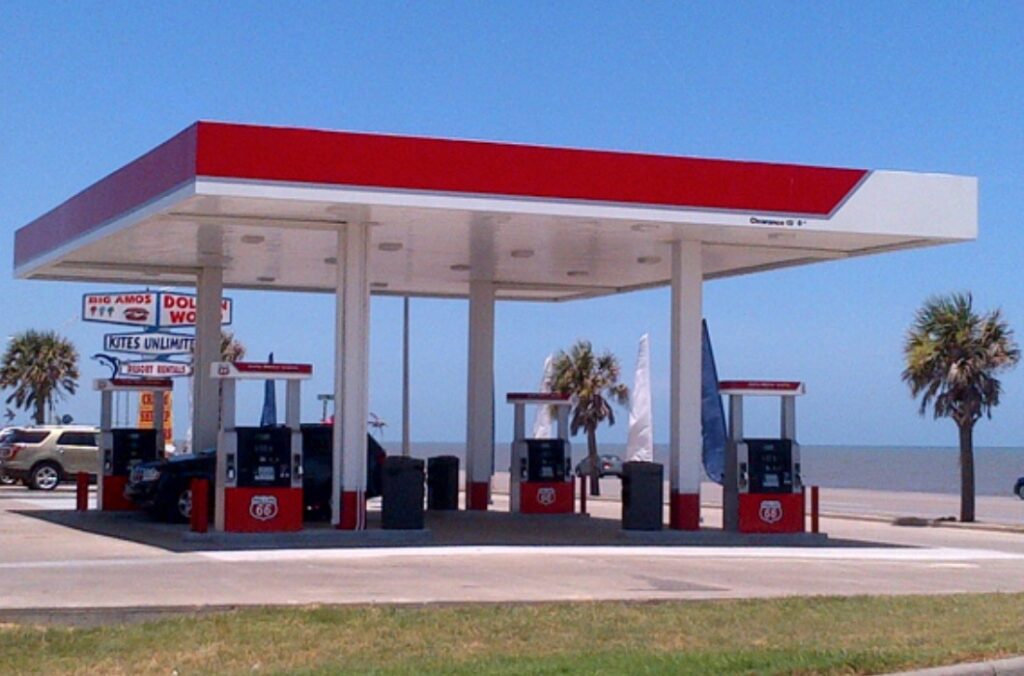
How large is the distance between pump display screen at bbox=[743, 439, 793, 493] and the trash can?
312 inches

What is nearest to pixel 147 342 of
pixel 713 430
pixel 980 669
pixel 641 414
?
pixel 641 414

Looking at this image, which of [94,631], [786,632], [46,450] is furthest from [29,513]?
[786,632]

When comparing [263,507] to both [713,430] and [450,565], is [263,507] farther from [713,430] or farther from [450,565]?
[713,430]

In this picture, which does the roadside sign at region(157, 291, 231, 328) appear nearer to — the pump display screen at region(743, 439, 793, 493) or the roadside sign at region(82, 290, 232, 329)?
the roadside sign at region(82, 290, 232, 329)

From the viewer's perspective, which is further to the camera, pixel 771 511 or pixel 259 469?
pixel 771 511

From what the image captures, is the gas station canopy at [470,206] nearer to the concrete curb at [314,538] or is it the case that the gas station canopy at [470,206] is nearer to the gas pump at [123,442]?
the gas pump at [123,442]

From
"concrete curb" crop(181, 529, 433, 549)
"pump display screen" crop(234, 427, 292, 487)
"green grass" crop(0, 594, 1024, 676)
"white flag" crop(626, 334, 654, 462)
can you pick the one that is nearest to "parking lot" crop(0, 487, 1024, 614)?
"concrete curb" crop(181, 529, 433, 549)

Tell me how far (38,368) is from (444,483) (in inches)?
1587

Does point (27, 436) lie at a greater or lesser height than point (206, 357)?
lesser

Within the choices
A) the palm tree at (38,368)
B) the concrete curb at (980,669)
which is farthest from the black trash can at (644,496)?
the palm tree at (38,368)

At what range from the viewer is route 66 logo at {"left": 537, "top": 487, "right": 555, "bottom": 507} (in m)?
31.2

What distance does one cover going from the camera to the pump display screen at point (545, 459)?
31188mm

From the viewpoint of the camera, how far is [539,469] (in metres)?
31.2

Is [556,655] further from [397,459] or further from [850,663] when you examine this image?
[397,459]
